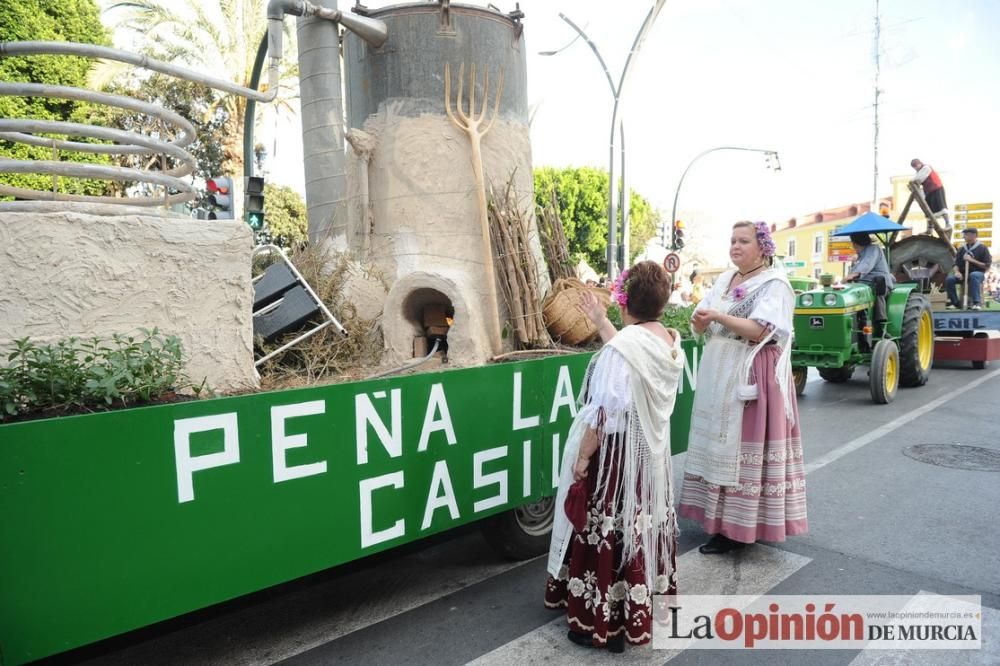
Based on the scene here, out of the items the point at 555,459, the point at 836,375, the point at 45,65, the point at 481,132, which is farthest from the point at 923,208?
the point at 45,65

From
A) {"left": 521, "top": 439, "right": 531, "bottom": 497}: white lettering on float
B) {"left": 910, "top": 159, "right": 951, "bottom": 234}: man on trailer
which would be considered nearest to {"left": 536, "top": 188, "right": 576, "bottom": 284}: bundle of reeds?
{"left": 521, "top": 439, "right": 531, "bottom": 497}: white lettering on float

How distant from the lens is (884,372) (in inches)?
342

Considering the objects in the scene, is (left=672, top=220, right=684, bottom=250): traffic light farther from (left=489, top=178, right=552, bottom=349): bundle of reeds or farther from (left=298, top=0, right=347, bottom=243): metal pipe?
(left=489, top=178, right=552, bottom=349): bundle of reeds

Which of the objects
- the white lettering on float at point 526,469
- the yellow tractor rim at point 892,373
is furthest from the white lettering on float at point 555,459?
the yellow tractor rim at point 892,373

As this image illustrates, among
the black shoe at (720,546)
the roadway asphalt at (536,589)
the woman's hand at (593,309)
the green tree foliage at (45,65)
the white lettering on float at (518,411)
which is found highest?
the green tree foliage at (45,65)

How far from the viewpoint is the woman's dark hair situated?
9.61ft

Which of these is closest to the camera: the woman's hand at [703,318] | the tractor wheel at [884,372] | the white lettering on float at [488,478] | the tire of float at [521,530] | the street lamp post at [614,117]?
the white lettering on float at [488,478]

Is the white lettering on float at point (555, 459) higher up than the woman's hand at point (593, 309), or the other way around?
the woman's hand at point (593, 309)

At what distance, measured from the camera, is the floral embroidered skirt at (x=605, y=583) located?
116 inches

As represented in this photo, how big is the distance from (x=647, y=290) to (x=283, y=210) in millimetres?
23357

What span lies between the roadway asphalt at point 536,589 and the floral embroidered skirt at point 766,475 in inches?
9.8

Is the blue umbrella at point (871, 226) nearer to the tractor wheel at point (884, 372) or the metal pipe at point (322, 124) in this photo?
the tractor wheel at point (884, 372)

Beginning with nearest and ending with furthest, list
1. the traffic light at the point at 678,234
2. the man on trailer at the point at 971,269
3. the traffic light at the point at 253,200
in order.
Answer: the traffic light at the point at 253,200
the man on trailer at the point at 971,269
the traffic light at the point at 678,234

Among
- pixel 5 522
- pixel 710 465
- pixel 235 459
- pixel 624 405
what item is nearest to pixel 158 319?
pixel 235 459
